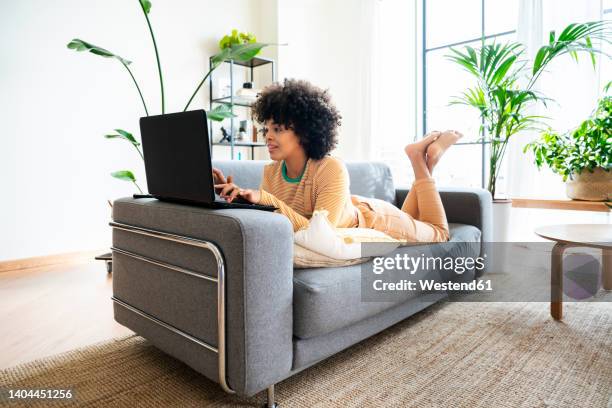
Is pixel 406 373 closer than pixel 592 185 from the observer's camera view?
Yes

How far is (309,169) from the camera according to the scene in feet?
5.46

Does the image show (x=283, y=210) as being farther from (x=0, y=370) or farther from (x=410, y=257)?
(x=0, y=370)

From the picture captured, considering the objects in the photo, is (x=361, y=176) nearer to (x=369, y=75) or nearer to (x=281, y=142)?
(x=281, y=142)

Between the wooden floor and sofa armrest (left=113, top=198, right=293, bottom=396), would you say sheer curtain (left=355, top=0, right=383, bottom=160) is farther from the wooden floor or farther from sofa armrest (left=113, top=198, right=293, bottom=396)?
sofa armrest (left=113, top=198, right=293, bottom=396)

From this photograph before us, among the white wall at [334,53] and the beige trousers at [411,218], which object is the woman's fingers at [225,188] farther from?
the white wall at [334,53]

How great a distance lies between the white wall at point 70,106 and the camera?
2885 millimetres

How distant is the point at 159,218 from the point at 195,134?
37 cm

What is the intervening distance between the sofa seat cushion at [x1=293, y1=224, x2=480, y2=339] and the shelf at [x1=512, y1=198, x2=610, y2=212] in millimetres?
Answer: 1692

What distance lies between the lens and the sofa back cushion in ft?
6.30

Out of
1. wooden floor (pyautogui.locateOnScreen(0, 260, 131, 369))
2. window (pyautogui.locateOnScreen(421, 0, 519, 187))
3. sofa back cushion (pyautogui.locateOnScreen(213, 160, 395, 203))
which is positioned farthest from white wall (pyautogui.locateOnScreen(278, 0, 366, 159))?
wooden floor (pyautogui.locateOnScreen(0, 260, 131, 369))

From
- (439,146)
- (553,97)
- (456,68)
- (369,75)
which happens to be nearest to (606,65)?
(553,97)

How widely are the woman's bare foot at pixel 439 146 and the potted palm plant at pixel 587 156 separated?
0.95 metres

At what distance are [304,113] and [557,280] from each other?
1.40 m

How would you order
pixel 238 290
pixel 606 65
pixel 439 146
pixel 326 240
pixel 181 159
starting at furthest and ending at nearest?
1. pixel 606 65
2. pixel 439 146
3. pixel 326 240
4. pixel 181 159
5. pixel 238 290
